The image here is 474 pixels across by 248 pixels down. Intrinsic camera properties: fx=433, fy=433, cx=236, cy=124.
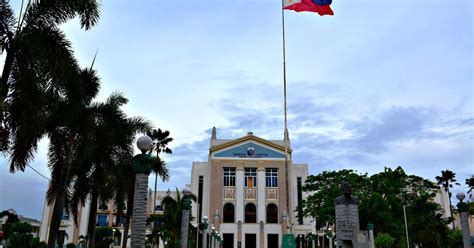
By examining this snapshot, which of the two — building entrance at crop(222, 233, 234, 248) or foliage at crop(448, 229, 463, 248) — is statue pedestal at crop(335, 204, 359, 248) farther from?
building entrance at crop(222, 233, 234, 248)

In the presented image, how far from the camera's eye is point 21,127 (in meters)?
13.5

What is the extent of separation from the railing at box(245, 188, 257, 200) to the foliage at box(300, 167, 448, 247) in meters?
15.6

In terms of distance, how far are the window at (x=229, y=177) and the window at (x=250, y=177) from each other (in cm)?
167

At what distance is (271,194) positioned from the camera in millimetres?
54438

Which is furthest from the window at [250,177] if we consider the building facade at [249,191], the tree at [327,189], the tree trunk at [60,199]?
the tree trunk at [60,199]

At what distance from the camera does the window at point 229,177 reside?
54.8 metres

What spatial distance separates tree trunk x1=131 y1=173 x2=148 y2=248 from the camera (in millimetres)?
9992

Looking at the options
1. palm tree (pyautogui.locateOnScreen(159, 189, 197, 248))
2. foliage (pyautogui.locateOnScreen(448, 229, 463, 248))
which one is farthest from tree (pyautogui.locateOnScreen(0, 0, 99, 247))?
foliage (pyautogui.locateOnScreen(448, 229, 463, 248))

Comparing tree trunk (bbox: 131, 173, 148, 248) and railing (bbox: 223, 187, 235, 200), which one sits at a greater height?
railing (bbox: 223, 187, 235, 200)

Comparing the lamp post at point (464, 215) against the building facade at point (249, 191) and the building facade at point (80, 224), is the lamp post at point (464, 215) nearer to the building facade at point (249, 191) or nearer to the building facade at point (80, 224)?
the building facade at point (249, 191)

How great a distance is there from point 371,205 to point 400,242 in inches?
166

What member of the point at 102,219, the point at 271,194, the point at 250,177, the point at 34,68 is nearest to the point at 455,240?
the point at 271,194

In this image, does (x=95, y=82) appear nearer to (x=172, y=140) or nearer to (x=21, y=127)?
(x=21, y=127)

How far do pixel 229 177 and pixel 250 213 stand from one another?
521 centimetres
